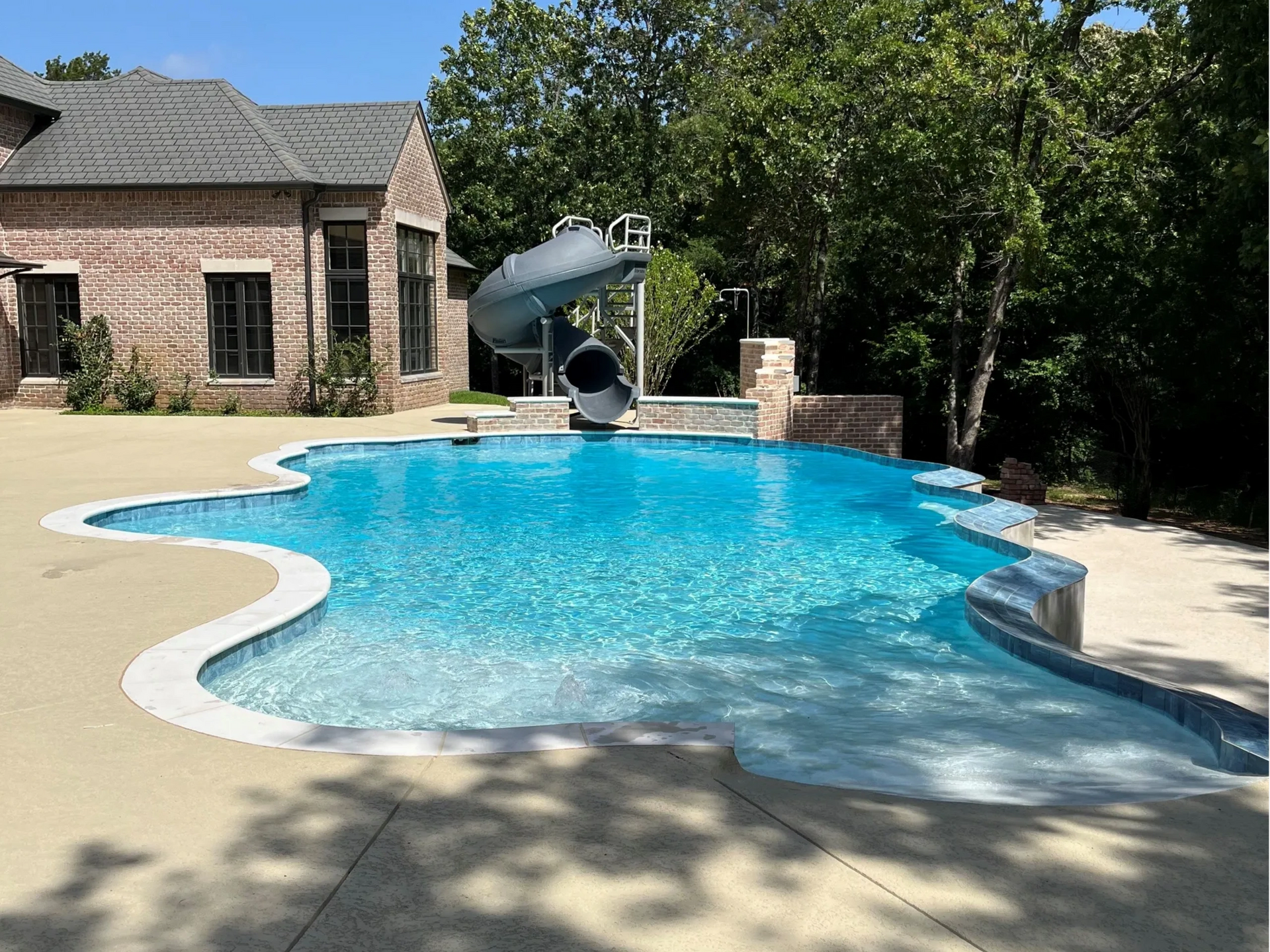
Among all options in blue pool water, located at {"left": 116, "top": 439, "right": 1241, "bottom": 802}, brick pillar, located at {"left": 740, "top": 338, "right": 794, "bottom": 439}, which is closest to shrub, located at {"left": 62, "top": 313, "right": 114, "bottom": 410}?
blue pool water, located at {"left": 116, "top": 439, "right": 1241, "bottom": 802}

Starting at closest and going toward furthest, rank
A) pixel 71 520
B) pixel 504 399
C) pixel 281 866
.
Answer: pixel 281 866
pixel 71 520
pixel 504 399

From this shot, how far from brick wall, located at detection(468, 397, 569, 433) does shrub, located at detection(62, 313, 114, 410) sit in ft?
25.3

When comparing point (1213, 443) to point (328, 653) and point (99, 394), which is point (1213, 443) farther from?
point (99, 394)

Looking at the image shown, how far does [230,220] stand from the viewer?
19.6 metres

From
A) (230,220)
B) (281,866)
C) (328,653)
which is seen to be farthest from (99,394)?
(281,866)

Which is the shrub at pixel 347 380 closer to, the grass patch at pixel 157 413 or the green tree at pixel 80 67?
the grass patch at pixel 157 413

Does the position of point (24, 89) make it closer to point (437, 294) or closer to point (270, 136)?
point (270, 136)

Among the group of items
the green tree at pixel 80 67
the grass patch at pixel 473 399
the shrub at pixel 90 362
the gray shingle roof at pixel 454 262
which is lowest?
the grass patch at pixel 473 399

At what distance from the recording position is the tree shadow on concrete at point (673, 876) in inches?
106

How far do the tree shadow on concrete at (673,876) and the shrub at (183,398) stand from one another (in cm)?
1798

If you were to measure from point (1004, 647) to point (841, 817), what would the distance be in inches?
145

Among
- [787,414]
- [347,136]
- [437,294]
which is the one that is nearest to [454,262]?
[437,294]

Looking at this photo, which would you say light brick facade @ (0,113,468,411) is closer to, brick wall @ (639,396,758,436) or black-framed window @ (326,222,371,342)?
black-framed window @ (326,222,371,342)

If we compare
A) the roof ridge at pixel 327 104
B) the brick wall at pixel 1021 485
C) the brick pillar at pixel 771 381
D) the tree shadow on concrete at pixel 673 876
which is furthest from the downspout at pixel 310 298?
the tree shadow on concrete at pixel 673 876
